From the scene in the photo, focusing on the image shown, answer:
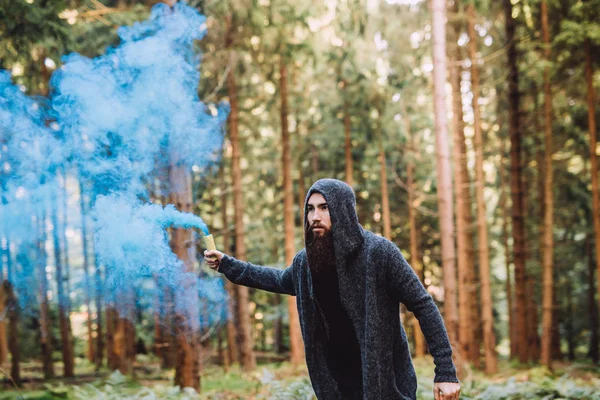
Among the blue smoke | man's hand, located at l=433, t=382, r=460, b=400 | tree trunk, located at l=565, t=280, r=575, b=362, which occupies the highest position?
the blue smoke

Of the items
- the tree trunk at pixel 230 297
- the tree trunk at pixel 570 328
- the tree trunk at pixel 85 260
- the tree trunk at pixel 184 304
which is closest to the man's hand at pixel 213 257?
the tree trunk at pixel 85 260

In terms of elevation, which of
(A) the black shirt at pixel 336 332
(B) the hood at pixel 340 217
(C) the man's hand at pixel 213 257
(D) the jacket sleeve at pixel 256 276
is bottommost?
(A) the black shirt at pixel 336 332

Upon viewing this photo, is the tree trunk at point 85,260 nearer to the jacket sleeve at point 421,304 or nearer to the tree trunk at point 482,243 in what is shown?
the jacket sleeve at point 421,304

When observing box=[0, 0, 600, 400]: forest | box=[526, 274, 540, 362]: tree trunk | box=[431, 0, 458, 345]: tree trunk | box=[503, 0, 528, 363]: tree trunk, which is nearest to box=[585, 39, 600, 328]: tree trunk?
box=[0, 0, 600, 400]: forest

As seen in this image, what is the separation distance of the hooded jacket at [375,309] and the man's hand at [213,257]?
0.78 m

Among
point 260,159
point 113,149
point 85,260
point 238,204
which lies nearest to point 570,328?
point 260,159

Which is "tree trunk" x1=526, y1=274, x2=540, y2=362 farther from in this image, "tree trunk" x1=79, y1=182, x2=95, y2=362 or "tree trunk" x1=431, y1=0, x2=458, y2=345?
"tree trunk" x1=79, y1=182, x2=95, y2=362

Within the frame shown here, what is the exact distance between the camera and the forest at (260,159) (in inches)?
200

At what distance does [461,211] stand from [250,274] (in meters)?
10.8

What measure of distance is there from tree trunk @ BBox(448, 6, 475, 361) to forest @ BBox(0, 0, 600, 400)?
7 cm

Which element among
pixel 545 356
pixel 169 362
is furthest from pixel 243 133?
pixel 545 356

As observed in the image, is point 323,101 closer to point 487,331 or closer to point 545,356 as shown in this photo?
point 487,331

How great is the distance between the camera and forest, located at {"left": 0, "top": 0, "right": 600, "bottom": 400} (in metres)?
5.08

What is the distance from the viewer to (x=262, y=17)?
1038 cm
